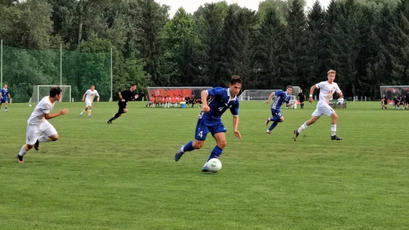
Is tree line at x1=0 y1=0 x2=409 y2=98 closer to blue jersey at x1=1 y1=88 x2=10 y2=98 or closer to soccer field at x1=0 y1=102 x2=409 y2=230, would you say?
blue jersey at x1=1 y1=88 x2=10 y2=98

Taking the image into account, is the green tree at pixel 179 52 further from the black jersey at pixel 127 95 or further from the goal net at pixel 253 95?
the black jersey at pixel 127 95

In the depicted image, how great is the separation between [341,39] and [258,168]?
88.8 metres

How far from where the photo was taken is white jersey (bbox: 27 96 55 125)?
13953 millimetres

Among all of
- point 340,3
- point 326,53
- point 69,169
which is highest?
point 340,3

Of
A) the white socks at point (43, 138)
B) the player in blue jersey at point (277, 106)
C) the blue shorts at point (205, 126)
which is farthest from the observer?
the player in blue jersey at point (277, 106)

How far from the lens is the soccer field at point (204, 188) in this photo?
796cm

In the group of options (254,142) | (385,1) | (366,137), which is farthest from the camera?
(385,1)

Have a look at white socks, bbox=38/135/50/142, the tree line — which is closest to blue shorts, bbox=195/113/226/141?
white socks, bbox=38/135/50/142

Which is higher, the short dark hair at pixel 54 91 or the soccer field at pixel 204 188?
the short dark hair at pixel 54 91

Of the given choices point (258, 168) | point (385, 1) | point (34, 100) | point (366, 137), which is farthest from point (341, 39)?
point (258, 168)

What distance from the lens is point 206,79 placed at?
104688mm

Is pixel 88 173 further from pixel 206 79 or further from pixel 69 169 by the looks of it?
pixel 206 79

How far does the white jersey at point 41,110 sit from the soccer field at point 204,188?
922 millimetres

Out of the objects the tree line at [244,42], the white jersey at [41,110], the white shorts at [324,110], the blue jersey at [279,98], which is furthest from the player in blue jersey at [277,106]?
the tree line at [244,42]
